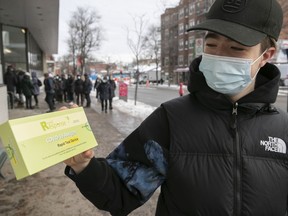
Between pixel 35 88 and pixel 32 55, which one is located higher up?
pixel 32 55

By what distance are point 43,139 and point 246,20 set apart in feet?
3.47

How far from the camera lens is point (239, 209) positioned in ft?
4.63

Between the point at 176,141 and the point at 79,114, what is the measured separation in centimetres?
47

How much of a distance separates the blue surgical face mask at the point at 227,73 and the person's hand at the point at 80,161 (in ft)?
2.31

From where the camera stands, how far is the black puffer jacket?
1436 mm

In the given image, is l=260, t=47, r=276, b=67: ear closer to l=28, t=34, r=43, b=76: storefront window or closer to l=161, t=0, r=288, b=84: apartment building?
l=28, t=34, r=43, b=76: storefront window

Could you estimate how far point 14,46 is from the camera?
20.2m

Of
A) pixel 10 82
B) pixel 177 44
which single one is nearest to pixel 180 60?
pixel 177 44

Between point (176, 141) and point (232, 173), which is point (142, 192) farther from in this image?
point (232, 173)

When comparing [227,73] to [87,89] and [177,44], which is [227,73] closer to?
[87,89]

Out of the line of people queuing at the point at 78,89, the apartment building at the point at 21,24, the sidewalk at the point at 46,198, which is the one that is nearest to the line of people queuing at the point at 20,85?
the apartment building at the point at 21,24

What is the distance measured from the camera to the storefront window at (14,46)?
61.6 ft

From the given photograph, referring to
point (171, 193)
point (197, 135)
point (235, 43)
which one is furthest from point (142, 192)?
point (235, 43)

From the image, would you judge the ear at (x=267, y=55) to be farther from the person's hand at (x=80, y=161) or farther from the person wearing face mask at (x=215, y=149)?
the person's hand at (x=80, y=161)
